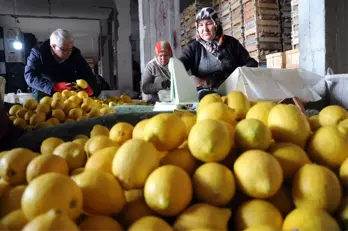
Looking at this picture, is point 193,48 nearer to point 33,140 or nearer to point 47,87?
point 47,87

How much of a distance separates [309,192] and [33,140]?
1.43m

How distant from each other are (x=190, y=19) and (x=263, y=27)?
2.84 m

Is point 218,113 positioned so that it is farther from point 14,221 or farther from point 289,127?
point 14,221

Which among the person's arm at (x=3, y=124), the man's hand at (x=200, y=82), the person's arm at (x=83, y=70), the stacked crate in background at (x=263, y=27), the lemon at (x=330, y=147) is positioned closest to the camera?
the lemon at (x=330, y=147)

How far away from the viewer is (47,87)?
396 cm

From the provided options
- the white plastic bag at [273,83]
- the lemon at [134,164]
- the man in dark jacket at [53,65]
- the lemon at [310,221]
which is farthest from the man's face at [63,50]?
the lemon at [310,221]

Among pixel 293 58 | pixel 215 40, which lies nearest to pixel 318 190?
pixel 215 40

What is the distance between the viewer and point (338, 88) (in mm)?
2959

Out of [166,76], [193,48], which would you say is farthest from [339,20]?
[166,76]

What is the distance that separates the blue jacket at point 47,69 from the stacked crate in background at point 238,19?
3.28 m

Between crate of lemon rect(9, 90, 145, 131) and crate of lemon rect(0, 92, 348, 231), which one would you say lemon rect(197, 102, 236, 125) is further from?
crate of lemon rect(9, 90, 145, 131)

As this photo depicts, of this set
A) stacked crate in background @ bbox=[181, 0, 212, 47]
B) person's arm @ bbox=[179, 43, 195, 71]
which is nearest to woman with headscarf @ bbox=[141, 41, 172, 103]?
person's arm @ bbox=[179, 43, 195, 71]

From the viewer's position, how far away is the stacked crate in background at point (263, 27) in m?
5.91

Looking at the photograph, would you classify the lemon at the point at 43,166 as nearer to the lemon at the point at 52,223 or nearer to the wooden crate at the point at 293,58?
the lemon at the point at 52,223
